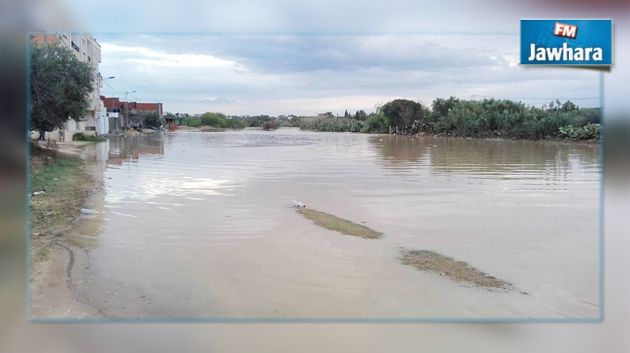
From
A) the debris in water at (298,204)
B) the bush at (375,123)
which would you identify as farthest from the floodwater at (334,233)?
the bush at (375,123)

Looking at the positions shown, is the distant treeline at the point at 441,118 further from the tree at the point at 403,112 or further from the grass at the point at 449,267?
the grass at the point at 449,267

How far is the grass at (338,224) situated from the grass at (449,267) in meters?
0.94

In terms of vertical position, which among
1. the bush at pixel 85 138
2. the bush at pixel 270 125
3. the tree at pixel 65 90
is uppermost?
the tree at pixel 65 90

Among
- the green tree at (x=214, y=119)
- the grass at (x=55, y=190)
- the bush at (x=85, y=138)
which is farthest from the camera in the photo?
the bush at (x=85, y=138)

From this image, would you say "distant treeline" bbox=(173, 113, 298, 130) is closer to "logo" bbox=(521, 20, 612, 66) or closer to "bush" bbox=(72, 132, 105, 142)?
"logo" bbox=(521, 20, 612, 66)

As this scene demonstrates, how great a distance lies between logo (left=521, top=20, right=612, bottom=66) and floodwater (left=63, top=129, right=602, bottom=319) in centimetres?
67

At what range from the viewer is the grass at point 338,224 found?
678cm

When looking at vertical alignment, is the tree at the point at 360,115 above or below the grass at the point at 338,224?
above

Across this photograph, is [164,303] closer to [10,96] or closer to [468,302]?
[10,96]

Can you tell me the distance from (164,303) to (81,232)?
111 inches

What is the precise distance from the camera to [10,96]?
3023 mm

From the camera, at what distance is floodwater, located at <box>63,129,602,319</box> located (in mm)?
4082

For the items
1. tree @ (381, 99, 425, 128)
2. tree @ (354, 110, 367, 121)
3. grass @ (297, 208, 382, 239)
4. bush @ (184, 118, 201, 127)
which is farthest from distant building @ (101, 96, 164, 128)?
grass @ (297, 208, 382, 239)

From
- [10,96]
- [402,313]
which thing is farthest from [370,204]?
[10,96]
